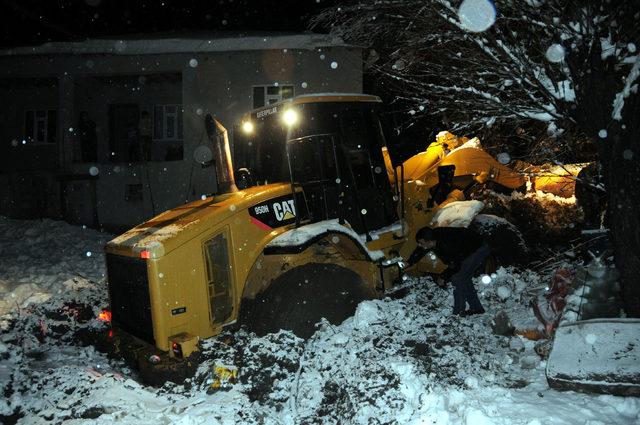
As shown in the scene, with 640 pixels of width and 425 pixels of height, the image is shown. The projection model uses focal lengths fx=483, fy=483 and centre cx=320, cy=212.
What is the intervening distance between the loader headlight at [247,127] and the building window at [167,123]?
11149mm

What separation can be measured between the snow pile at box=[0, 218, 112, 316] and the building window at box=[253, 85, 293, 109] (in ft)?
17.9

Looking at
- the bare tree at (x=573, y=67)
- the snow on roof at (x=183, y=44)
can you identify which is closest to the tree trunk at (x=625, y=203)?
the bare tree at (x=573, y=67)

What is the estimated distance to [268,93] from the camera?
1359cm

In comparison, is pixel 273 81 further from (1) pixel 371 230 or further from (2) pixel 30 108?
(2) pixel 30 108

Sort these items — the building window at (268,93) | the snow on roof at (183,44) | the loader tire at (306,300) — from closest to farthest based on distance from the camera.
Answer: the loader tire at (306,300) < the snow on roof at (183,44) < the building window at (268,93)

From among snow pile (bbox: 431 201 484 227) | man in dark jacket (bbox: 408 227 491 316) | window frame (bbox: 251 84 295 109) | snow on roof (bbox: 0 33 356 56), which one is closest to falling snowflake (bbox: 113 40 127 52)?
snow on roof (bbox: 0 33 356 56)

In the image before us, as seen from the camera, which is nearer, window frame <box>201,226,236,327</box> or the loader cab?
window frame <box>201,226,236,327</box>

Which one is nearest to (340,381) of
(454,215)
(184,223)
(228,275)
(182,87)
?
(228,275)

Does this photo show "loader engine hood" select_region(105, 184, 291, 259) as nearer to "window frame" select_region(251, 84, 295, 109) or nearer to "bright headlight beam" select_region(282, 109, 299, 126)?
"bright headlight beam" select_region(282, 109, 299, 126)

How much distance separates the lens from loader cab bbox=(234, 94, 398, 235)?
5254 mm

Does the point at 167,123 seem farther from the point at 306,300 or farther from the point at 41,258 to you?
the point at 306,300

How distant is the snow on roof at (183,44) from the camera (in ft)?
41.5

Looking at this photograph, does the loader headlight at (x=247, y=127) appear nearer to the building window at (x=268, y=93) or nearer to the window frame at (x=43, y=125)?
the building window at (x=268, y=93)

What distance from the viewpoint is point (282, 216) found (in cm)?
490
